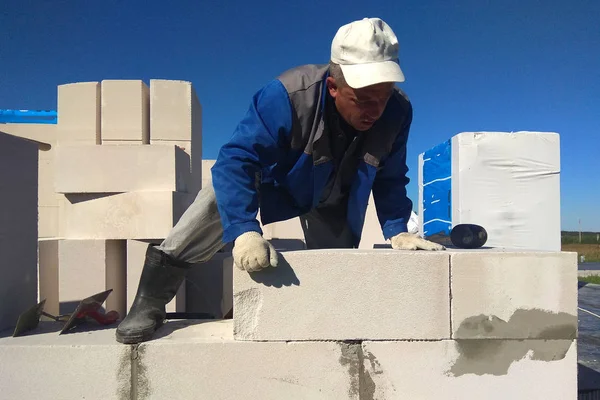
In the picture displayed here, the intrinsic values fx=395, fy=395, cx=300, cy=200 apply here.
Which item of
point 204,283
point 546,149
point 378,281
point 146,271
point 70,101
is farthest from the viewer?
point 546,149

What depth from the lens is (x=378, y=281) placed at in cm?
175

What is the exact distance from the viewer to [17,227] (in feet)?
7.06

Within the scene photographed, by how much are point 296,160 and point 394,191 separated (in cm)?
68

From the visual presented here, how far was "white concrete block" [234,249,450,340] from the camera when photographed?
5.73ft

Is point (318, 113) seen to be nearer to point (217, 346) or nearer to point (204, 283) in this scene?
point (217, 346)

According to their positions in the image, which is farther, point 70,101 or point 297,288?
point 70,101

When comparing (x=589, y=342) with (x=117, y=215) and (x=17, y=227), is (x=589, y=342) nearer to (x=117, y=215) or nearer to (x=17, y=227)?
(x=117, y=215)

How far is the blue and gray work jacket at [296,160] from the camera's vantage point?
178cm

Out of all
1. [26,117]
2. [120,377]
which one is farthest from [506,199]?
[26,117]

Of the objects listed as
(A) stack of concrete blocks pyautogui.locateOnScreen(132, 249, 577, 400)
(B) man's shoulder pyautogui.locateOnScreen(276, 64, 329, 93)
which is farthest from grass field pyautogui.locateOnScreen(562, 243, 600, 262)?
Answer: (B) man's shoulder pyautogui.locateOnScreen(276, 64, 329, 93)

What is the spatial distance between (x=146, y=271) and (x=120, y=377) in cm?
51

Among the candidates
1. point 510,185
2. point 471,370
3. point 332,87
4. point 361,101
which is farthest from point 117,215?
point 510,185

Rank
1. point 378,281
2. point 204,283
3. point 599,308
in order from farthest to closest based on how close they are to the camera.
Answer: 1. point 599,308
2. point 204,283
3. point 378,281

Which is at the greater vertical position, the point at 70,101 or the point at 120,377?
the point at 70,101
